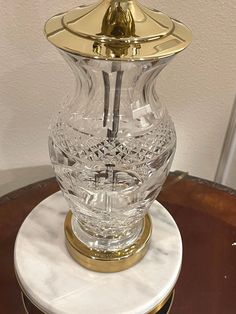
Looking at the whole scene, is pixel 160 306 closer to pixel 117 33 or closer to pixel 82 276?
pixel 82 276

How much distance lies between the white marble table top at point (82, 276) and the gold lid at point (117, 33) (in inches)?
10.4

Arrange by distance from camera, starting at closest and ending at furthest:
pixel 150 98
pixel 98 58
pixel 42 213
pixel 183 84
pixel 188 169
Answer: pixel 98 58 < pixel 150 98 < pixel 42 213 < pixel 183 84 < pixel 188 169

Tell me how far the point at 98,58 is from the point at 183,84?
0.39 m

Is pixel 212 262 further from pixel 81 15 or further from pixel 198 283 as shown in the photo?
pixel 81 15

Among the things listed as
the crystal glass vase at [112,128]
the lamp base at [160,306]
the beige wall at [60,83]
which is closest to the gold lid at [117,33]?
the crystal glass vase at [112,128]

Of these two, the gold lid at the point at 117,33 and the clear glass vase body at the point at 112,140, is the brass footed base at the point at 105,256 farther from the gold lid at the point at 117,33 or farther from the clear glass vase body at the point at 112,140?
the gold lid at the point at 117,33

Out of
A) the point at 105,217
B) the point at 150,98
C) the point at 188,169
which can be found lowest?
the point at 188,169

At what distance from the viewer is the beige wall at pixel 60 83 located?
26.8 inches

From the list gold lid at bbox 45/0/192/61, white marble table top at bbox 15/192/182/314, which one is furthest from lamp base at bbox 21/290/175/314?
gold lid at bbox 45/0/192/61

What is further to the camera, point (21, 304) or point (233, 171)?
point (233, 171)

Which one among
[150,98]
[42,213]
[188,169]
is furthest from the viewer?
[188,169]

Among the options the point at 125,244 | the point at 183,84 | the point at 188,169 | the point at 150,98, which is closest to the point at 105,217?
the point at 125,244

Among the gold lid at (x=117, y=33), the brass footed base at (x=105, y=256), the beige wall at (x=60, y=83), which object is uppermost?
the gold lid at (x=117, y=33)

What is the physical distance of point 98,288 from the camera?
0.55m
